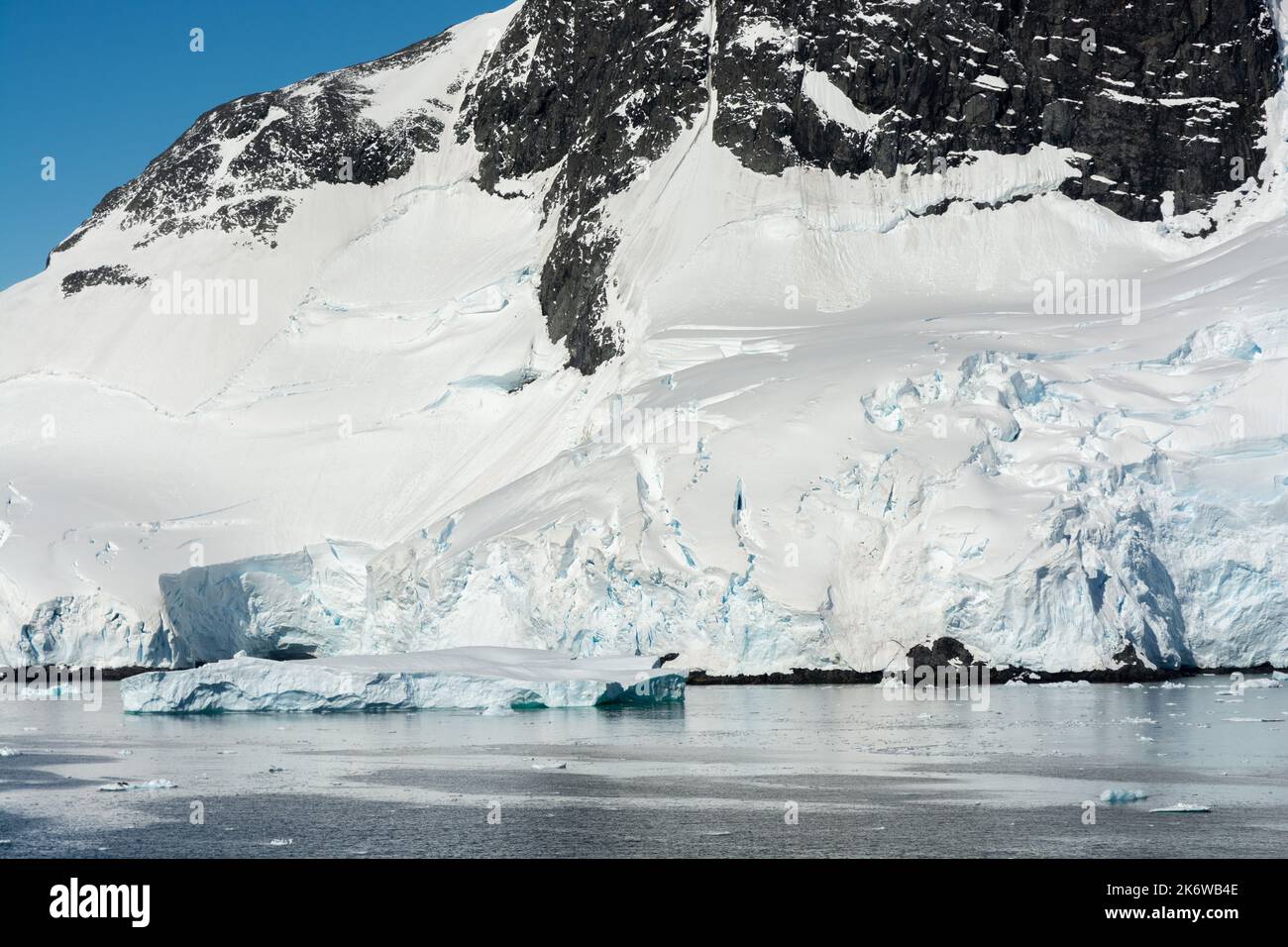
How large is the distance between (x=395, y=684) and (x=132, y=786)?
40.3 feet

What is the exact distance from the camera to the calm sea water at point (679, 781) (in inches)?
719

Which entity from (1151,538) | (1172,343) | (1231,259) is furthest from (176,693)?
(1231,259)

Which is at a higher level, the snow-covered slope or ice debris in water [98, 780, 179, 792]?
the snow-covered slope

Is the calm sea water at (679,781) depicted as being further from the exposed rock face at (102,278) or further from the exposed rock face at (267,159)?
the exposed rock face at (267,159)

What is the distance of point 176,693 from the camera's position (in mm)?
35000

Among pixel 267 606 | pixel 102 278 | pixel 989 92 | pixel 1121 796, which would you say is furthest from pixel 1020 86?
pixel 1121 796

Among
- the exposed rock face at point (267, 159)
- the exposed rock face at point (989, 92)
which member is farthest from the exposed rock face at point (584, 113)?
the exposed rock face at point (267, 159)

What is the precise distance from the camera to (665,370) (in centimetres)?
5272

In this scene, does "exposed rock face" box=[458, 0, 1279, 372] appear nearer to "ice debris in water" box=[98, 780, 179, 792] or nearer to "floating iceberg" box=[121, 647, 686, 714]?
"floating iceberg" box=[121, 647, 686, 714]

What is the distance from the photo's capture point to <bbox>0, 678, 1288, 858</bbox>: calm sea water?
18.3 metres

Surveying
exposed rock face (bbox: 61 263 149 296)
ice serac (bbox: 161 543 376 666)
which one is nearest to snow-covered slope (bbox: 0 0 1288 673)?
ice serac (bbox: 161 543 376 666)

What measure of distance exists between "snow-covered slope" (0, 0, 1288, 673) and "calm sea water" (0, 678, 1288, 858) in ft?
18.3

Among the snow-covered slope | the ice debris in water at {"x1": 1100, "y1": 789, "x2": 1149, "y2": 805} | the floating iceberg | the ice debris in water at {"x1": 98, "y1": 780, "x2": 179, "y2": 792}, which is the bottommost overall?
the ice debris in water at {"x1": 1100, "y1": 789, "x2": 1149, "y2": 805}
